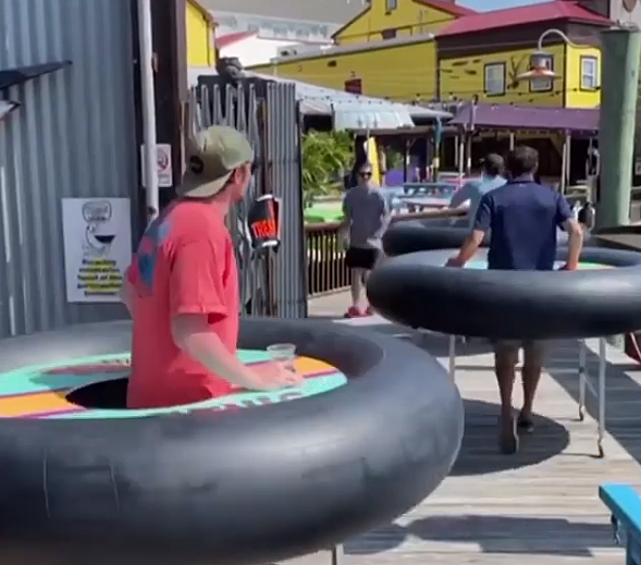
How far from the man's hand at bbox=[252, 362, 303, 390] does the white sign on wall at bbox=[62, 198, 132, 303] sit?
2.72 meters

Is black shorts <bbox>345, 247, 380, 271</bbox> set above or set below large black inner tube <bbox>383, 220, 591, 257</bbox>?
below

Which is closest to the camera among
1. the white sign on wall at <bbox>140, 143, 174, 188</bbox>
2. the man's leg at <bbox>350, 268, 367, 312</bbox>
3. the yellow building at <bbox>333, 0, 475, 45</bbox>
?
the white sign on wall at <bbox>140, 143, 174, 188</bbox>

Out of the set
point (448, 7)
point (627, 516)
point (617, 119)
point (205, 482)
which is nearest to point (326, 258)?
point (617, 119)

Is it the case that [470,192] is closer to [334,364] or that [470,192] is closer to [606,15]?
[334,364]

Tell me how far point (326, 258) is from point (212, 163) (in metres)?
8.84

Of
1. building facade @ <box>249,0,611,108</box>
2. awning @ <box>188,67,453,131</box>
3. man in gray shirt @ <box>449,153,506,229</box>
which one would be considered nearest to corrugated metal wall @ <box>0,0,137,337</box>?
man in gray shirt @ <box>449,153,506,229</box>

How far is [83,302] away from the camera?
5637 mm

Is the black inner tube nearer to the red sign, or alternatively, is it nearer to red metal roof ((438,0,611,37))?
red metal roof ((438,0,611,37))

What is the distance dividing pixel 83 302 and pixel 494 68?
1327 inches

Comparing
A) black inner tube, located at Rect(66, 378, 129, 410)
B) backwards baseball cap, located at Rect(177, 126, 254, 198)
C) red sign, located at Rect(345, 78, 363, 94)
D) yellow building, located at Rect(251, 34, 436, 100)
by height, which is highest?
yellow building, located at Rect(251, 34, 436, 100)

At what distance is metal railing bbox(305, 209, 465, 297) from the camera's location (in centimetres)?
1123

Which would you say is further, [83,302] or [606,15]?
[606,15]

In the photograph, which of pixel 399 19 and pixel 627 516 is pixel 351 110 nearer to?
pixel 627 516

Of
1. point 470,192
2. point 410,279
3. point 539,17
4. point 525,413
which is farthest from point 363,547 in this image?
point 539,17
